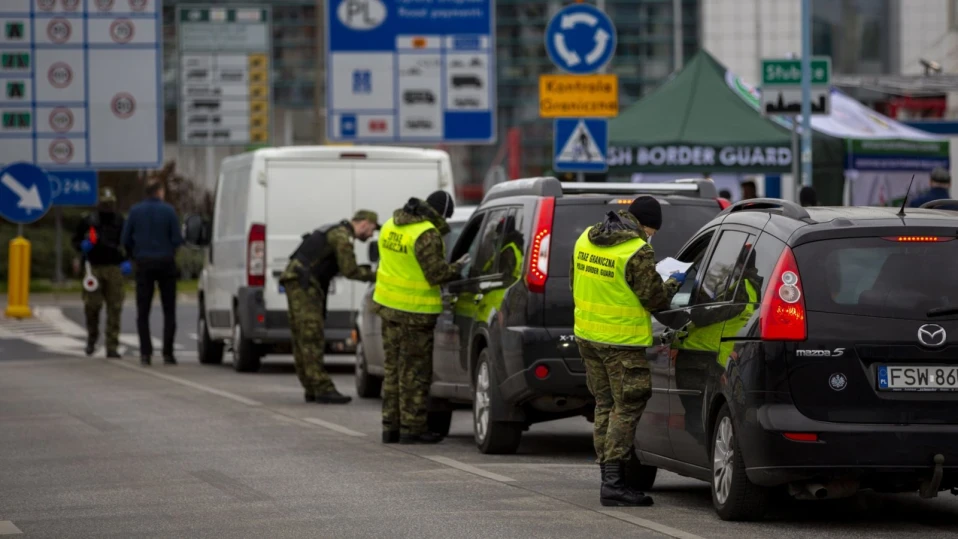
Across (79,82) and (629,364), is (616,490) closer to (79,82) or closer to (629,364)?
(629,364)

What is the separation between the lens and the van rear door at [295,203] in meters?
19.9

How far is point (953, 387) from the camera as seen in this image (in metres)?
8.31

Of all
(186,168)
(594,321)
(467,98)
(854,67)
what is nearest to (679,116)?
(467,98)

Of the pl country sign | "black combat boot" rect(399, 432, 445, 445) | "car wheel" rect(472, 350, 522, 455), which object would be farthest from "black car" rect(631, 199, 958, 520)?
the pl country sign

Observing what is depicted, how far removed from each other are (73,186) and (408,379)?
22127mm

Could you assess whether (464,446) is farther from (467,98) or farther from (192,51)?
(192,51)

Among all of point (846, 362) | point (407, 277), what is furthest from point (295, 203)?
point (846, 362)

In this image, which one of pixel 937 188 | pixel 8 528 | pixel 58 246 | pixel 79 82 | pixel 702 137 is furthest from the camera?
pixel 58 246

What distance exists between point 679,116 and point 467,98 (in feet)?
24.0

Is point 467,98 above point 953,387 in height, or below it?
above

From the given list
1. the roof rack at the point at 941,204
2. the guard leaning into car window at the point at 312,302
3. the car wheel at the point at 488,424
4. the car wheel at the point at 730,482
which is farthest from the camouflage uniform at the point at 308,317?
the car wheel at the point at 730,482

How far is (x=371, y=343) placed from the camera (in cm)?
1666

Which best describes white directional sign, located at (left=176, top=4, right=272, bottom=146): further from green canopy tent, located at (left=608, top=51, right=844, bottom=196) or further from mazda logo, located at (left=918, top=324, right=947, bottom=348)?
mazda logo, located at (left=918, top=324, right=947, bottom=348)

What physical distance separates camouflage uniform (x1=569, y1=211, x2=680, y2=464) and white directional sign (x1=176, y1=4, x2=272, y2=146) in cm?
3350
